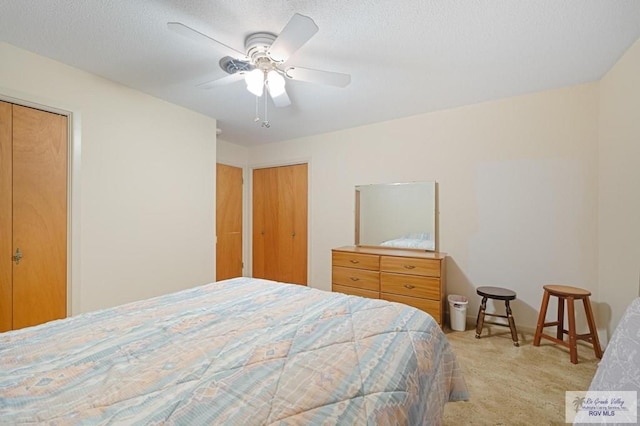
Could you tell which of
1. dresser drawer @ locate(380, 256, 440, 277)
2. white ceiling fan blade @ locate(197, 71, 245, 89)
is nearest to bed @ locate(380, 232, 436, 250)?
dresser drawer @ locate(380, 256, 440, 277)

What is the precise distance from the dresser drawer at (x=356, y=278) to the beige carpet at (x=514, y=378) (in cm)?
89

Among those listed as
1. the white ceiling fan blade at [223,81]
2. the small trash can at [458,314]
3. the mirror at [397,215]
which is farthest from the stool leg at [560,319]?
the white ceiling fan blade at [223,81]

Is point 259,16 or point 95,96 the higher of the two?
point 259,16

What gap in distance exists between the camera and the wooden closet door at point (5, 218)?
1865 millimetres

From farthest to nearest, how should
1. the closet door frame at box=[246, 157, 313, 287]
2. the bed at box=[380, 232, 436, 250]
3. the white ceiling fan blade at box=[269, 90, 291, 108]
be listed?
the closet door frame at box=[246, 157, 313, 287] < the bed at box=[380, 232, 436, 250] < the white ceiling fan blade at box=[269, 90, 291, 108]

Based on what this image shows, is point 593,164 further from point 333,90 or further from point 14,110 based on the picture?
point 14,110

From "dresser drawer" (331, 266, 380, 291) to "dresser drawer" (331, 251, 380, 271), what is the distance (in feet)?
0.15

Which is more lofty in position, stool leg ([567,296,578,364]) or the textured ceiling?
the textured ceiling

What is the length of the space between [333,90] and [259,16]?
1071mm

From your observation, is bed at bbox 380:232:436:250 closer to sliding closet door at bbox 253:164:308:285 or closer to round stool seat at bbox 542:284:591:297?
round stool seat at bbox 542:284:591:297

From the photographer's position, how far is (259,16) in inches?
61.7

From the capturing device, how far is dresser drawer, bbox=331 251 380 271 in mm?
2994

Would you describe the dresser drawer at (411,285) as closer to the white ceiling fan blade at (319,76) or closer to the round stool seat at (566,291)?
the round stool seat at (566,291)

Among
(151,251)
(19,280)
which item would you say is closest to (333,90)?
(151,251)
